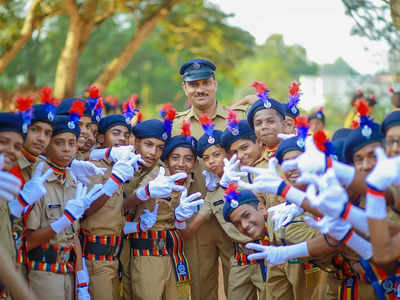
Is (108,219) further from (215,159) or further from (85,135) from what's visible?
(215,159)

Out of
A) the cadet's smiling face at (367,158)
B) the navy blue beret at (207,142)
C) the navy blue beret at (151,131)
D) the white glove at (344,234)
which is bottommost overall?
the white glove at (344,234)

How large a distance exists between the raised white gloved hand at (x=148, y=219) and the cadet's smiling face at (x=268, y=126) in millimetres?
1191

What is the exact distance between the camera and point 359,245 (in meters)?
3.86

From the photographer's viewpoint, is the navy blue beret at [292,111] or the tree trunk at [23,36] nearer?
the navy blue beret at [292,111]

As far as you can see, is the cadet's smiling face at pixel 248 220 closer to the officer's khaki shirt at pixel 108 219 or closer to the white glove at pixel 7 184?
the officer's khaki shirt at pixel 108 219

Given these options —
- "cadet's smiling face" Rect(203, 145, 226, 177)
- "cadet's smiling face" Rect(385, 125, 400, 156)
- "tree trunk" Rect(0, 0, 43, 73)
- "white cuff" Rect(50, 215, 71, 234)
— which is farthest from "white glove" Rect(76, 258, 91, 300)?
"tree trunk" Rect(0, 0, 43, 73)

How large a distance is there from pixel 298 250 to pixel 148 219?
1.67 m

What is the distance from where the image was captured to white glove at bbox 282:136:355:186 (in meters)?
3.72

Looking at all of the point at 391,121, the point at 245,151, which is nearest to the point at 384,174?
the point at 391,121

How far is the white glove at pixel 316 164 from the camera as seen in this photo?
12.2ft

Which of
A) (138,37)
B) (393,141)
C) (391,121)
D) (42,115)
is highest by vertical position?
(138,37)

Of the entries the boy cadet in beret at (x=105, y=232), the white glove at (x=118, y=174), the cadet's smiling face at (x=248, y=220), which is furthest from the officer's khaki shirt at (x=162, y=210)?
the cadet's smiling face at (x=248, y=220)

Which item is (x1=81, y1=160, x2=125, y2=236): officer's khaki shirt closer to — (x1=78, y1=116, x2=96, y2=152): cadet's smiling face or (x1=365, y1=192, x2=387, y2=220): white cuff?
(x1=78, y1=116, x2=96, y2=152): cadet's smiling face

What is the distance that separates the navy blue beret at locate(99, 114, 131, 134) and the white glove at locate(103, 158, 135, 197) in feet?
2.92
